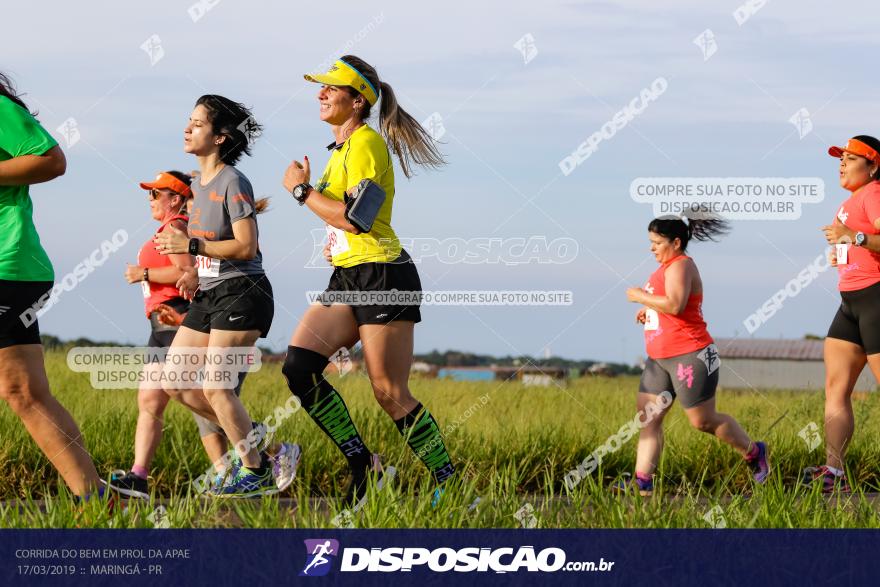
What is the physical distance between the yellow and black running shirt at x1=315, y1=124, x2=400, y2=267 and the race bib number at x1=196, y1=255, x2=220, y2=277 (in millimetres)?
642

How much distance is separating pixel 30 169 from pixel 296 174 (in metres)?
1.23

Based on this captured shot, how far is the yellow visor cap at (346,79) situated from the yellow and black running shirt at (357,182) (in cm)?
21

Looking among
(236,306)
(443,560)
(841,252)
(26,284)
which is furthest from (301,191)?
(841,252)

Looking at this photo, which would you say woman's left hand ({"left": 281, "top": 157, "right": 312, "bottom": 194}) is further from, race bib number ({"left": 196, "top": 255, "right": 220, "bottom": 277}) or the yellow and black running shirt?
race bib number ({"left": 196, "top": 255, "right": 220, "bottom": 277})

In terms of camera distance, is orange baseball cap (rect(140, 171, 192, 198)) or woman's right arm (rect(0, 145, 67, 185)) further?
orange baseball cap (rect(140, 171, 192, 198))

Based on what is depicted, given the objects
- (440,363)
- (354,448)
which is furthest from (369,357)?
(440,363)

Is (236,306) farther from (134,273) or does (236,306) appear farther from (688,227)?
(688,227)

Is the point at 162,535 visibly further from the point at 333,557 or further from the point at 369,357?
the point at 369,357

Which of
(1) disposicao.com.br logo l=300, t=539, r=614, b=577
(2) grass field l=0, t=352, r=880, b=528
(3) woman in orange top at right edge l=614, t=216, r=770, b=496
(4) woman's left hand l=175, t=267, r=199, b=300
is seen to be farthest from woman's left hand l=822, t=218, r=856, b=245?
(4) woman's left hand l=175, t=267, r=199, b=300

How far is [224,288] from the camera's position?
6035mm

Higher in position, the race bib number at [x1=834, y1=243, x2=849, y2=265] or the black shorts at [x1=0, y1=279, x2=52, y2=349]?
the race bib number at [x1=834, y1=243, x2=849, y2=265]

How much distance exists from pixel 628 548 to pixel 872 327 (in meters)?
3.14

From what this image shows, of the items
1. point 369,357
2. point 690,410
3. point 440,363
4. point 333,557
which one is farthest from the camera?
point 440,363

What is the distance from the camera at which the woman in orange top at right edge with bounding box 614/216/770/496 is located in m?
6.78
